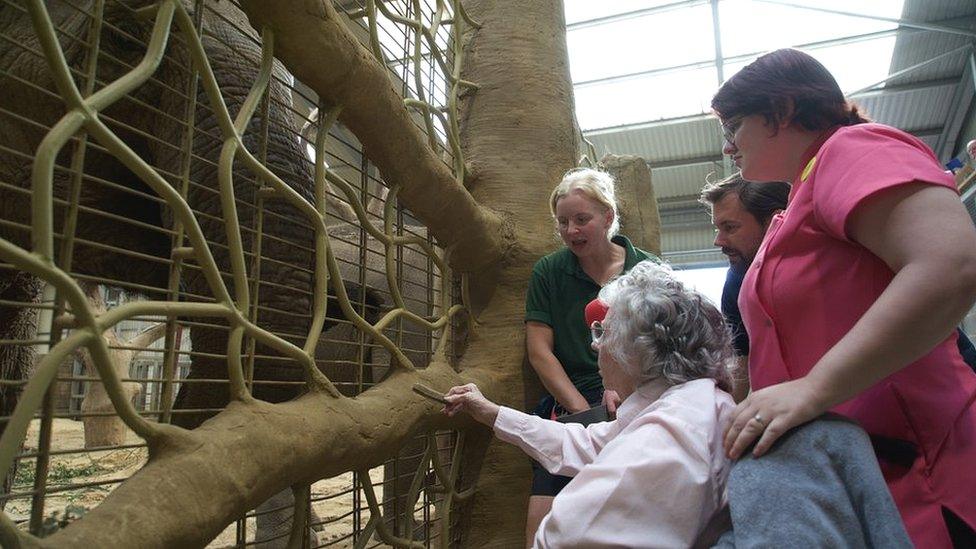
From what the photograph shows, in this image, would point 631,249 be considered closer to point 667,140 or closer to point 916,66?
point 916,66

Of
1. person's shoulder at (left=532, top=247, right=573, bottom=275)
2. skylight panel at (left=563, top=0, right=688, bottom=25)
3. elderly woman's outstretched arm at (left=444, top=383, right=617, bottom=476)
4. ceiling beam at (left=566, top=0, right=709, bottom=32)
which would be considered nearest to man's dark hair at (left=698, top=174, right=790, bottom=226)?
person's shoulder at (left=532, top=247, right=573, bottom=275)

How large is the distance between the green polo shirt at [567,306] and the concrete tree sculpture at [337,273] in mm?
188

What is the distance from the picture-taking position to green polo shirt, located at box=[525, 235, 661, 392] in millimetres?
2562

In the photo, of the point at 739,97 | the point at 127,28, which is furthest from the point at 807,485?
the point at 127,28

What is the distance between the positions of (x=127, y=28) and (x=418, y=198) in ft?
3.71

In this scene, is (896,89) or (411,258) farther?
(896,89)

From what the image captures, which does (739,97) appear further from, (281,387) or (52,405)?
(281,387)

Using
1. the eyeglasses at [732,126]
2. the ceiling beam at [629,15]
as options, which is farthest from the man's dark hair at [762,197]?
the ceiling beam at [629,15]

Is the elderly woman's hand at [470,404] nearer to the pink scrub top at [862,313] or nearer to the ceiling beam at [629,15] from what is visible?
the pink scrub top at [862,313]

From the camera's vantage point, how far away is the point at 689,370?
1362mm

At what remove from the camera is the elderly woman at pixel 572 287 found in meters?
2.53

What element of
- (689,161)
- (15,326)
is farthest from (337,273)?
(689,161)

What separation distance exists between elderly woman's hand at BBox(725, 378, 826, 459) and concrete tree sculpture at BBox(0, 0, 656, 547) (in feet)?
2.67

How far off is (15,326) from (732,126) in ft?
11.6
